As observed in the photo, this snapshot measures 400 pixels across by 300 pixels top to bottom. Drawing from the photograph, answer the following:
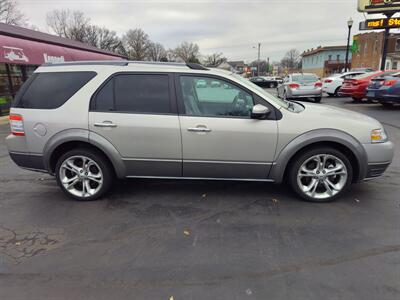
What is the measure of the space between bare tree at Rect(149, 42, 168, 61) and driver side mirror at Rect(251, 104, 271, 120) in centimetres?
7012

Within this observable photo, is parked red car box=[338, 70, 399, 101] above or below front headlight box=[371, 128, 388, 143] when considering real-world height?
above

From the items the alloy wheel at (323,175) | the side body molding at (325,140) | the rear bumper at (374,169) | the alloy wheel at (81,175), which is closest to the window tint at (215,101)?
the side body molding at (325,140)

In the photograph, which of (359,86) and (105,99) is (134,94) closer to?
(105,99)

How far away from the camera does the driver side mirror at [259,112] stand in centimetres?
332

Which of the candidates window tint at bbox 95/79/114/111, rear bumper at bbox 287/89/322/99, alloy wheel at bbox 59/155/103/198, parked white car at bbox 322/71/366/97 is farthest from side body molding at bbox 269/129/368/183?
parked white car at bbox 322/71/366/97

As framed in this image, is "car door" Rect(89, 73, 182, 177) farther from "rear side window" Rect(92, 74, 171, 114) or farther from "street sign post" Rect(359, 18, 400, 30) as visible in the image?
"street sign post" Rect(359, 18, 400, 30)

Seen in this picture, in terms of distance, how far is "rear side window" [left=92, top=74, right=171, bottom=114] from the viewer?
3.54 meters

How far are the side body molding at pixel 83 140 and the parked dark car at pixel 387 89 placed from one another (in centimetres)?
1063

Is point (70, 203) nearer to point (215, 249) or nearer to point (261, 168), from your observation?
point (215, 249)

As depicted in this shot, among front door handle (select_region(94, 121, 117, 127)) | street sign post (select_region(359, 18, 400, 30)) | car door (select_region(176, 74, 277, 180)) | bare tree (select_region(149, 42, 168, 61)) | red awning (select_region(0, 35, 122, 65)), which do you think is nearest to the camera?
car door (select_region(176, 74, 277, 180))

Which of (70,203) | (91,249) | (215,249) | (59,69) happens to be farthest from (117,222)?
(59,69)

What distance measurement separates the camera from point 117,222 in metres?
3.29

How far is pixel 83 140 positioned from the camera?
3.59 m

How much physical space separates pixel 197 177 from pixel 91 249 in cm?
155
